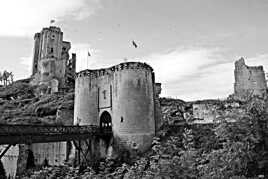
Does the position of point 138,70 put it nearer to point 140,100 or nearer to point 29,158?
point 140,100

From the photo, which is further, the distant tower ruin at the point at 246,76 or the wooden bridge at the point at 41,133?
the distant tower ruin at the point at 246,76

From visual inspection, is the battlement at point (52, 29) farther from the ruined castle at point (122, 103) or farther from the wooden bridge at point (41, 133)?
the wooden bridge at point (41, 133)

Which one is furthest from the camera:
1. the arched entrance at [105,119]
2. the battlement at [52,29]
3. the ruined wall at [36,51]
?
the ruined wall at [36,51]

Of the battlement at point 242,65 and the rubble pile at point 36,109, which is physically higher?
the battlement at point 242,65

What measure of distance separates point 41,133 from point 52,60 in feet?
143

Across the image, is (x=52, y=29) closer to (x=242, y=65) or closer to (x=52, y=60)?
(x=52, y=60)

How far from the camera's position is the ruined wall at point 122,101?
24314 mm

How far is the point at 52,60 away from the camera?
197ft

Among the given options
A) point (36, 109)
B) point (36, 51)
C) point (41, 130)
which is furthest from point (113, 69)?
point (36, 51)

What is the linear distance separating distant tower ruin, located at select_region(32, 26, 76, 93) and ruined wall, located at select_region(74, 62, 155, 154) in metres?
26.4

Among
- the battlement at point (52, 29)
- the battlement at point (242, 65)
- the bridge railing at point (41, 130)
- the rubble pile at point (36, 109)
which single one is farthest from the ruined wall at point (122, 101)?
the battlement at point (52, 29)

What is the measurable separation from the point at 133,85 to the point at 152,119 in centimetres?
389

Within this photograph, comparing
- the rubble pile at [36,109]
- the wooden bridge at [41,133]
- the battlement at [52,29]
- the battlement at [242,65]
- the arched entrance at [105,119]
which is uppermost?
the battlement at [52,29]

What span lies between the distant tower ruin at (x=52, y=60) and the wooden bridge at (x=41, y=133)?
3026 cm
